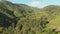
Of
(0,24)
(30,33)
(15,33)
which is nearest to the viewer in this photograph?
(30,33)

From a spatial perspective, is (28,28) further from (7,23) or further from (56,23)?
(7,23)

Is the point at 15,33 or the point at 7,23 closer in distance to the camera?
the point at 15,33

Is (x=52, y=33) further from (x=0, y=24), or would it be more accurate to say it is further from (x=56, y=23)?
(x=0, y=24)

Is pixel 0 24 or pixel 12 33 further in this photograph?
pixel 0 24

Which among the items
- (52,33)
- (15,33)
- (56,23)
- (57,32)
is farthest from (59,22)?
(15,33)

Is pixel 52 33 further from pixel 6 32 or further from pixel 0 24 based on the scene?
pixel 0 24

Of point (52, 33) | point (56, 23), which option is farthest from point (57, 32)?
point (56, 23)

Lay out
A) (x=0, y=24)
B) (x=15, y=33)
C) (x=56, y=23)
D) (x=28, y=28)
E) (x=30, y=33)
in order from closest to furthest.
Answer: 1. (x=30, y=33)
2. (x=15, y=33)
3. (x=28, y=28)
4. (x=56, y=23)
5. (x=0, y=24)

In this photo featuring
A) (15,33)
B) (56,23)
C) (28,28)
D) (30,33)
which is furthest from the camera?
(56,23)
